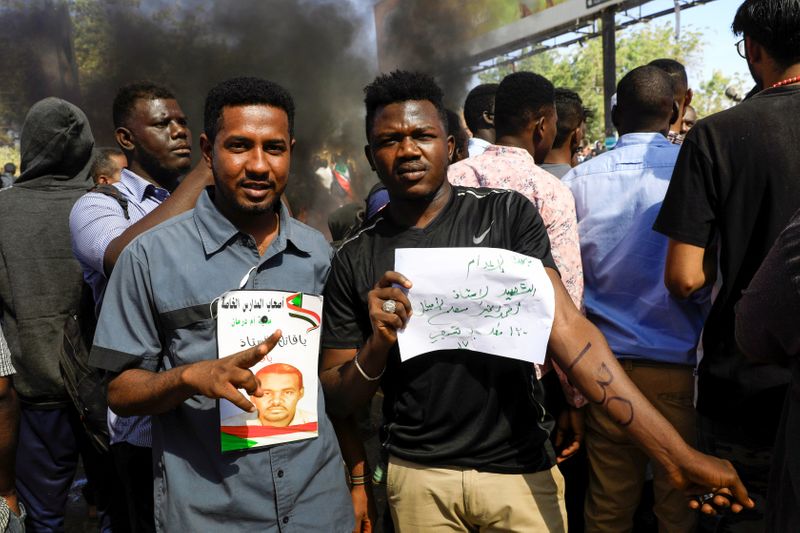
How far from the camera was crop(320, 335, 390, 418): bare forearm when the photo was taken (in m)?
1.90

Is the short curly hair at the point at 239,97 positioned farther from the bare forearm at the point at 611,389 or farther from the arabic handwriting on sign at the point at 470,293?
the bare forearm at the point at 611,389

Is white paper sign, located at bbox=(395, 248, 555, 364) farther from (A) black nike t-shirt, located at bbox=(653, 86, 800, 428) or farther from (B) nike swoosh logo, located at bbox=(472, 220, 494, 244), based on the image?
(A) black nike t-shirt, located at bbox=(653, 86, 800, 428)

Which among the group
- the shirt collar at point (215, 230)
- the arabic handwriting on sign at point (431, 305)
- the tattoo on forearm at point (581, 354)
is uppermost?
the shirt collar at point (215, 230)

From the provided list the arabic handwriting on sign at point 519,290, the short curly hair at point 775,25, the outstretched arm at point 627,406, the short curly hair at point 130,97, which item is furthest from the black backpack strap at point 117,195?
the short curly hair at point 775,25

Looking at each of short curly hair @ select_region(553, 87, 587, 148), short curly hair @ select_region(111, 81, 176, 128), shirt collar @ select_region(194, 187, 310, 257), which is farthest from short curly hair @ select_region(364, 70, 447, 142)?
short curly hair @ select_region(553, 87, 587, 148)

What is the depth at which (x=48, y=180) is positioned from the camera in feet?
10.2

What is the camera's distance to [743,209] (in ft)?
6.87

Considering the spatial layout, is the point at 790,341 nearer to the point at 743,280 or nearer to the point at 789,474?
→ the point at 789,474

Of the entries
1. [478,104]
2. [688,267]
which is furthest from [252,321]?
[478,104]

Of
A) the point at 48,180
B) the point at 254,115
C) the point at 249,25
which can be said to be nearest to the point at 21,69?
the point at 249,25

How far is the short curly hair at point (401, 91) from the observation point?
7.06 feet

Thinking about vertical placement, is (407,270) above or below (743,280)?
above

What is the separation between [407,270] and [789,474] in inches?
40.1

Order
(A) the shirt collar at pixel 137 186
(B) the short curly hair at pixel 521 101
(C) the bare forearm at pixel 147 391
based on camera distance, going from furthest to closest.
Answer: (B) the short curly hair at pixel 521 101, (A) the shirt collar at pixel 137 186, (C) the bare forearm at pixel 147 391
